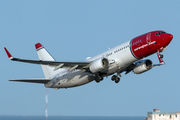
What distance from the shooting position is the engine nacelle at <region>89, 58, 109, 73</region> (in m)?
40.7

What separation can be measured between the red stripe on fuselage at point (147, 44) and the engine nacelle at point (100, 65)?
4135 millimetres

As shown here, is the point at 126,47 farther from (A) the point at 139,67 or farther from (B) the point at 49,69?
(B) the point at 49,69

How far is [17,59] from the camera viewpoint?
38250 millimetres

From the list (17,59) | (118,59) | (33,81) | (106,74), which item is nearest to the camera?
(17,59)

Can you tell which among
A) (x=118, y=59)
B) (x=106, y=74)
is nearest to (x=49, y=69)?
(x=106, y=74)

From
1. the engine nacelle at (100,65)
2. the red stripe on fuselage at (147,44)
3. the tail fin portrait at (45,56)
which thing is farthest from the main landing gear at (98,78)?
the tail fin portrait at (45,56)

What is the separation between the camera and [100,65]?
40.6 metres

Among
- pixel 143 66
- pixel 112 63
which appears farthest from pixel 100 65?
pixel 143 66

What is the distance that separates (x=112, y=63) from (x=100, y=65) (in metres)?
1.75

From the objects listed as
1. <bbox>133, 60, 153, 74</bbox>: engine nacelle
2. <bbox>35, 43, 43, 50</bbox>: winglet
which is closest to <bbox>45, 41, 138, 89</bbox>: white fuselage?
<bbox>133, 60, 153, 74</bbox>: engine nacelle

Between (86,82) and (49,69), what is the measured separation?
36.2ft

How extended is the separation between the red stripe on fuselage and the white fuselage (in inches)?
37.5

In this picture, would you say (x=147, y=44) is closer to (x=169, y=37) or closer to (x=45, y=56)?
(x=169, y=37)

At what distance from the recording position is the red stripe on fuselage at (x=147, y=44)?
1527 inches
